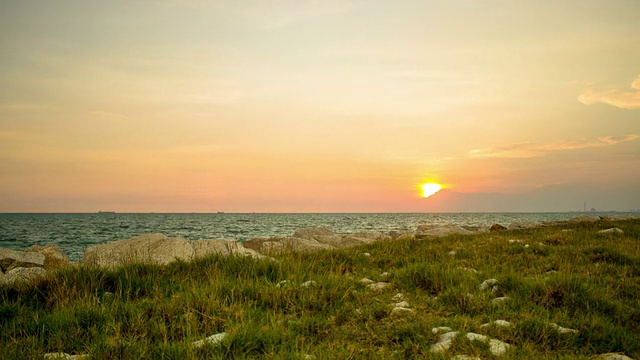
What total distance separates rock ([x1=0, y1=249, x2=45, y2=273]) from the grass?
34.7 ft

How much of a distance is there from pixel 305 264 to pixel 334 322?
2.85 metres

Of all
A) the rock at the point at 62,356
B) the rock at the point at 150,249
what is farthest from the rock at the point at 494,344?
the rock at the point at 150,249

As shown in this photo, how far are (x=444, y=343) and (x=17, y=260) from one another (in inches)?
661

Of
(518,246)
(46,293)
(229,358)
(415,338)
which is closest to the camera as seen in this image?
(229,358)

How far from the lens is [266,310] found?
4.88 m

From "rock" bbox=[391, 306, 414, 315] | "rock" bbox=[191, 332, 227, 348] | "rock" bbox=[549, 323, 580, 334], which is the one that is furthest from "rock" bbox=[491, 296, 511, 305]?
"rock" bbox=[191, 332, 227, 348]

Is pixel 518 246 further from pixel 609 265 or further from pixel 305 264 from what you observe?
pixel 305 264

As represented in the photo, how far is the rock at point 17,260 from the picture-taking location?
14312mm

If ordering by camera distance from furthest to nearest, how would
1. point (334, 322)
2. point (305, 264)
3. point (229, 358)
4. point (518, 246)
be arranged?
point (518, 246), point (305, 264), point (334, 322), point (229, 358)

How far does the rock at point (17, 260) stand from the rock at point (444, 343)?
15837mm

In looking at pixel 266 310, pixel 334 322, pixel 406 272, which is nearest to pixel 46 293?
pixel 266 310

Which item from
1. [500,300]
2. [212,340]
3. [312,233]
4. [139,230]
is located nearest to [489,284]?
[500,300]

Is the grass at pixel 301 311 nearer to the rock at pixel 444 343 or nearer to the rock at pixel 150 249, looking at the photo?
the rock at pixel 444 343

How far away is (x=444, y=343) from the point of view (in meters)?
3.83
